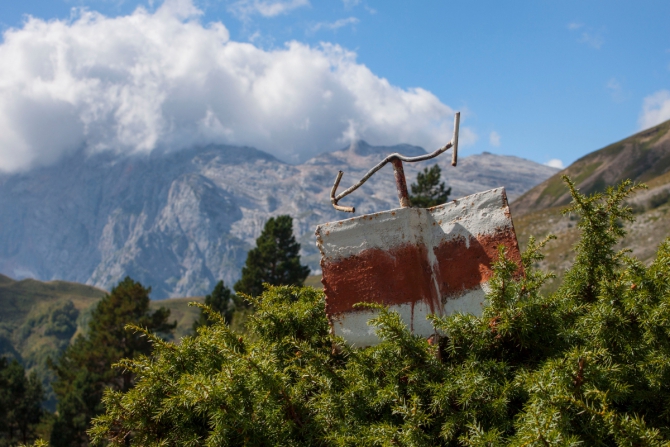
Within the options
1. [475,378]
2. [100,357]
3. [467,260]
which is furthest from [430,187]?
[475,378]

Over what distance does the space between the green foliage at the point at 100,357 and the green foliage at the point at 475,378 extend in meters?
41.8

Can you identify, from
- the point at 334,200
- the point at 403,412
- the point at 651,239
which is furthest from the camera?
the point at 651,239

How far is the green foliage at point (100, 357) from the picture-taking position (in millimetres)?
44219

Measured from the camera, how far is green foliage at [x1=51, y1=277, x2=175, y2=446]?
145ft

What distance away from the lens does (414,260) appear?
484 cm

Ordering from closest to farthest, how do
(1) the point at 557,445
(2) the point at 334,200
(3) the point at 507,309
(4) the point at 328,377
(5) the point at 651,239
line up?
(1) the point at 557,445, (3) the point at 507,309, (4) the point at 328,377, (2) the point at 334,200, (5) the point at 651,239

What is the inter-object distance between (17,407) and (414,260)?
49.3m

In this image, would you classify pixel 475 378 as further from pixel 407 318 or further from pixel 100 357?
pixel 100 357

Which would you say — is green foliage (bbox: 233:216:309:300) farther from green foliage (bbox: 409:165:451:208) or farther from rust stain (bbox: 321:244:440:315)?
rust stain (bbox: 321:244:440:315)

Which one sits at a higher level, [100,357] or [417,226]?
[100,357]

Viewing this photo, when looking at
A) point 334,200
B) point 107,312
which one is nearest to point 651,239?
point 107,312

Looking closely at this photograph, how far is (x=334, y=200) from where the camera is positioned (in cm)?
582

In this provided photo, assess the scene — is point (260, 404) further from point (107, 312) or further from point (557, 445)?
point (107, 312)

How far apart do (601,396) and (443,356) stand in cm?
150
